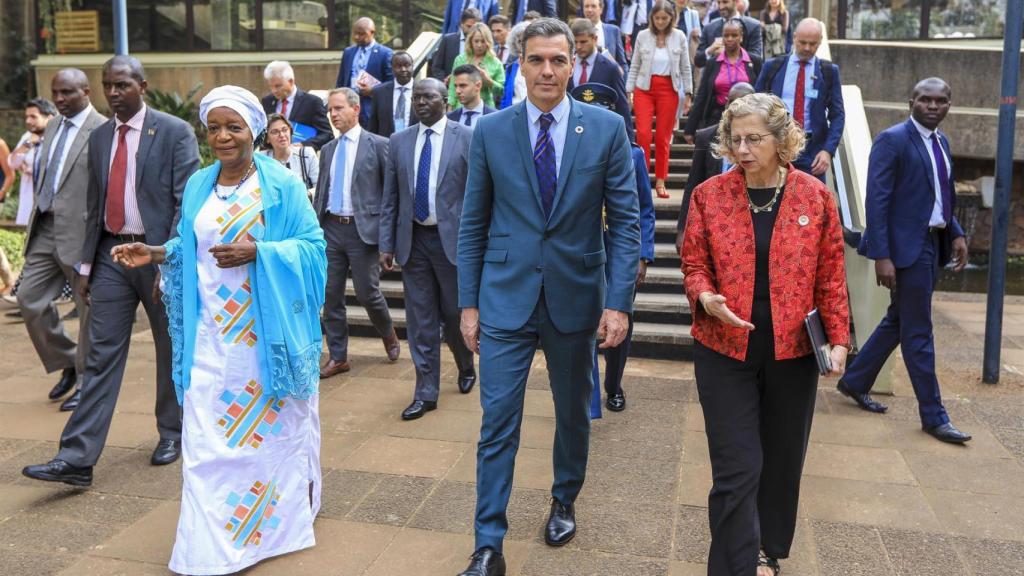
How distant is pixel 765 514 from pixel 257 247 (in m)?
2.30

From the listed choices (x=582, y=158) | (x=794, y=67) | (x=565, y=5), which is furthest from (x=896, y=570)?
(x=565, y=5)

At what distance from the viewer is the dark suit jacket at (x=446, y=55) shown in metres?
10.9

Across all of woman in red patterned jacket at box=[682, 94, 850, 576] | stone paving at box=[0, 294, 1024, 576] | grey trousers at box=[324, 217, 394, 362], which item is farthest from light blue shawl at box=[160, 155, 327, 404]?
grey trousers at box=[324, 217, 394, 362]

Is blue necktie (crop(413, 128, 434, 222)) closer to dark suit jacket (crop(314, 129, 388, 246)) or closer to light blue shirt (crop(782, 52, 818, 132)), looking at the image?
dark suit jacket (crop(314, 129, 388, 246))

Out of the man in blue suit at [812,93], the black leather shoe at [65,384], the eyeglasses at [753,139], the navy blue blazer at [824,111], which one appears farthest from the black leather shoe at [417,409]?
the navy blue blazer at [824,111]

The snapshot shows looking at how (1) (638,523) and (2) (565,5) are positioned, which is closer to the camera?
(1) (638,523)

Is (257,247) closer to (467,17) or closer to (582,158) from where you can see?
(582,158)

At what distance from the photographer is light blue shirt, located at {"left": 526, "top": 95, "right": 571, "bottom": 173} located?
3.94 m

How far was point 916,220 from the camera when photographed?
583cm

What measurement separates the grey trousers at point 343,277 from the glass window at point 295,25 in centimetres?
1063

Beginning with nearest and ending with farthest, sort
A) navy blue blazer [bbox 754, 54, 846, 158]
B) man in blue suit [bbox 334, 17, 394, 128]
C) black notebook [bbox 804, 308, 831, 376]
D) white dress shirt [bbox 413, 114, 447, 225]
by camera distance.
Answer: black notebook [bbox 804, 308, 831, 376] → white dress shirt [bbox 413, 114, 447, 225] → navy blue blazer [bbox 754, 54, 846, 158] → man in blue suit [bbox 334, 17, 394, 128]

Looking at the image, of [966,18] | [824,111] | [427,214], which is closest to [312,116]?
Answer: [427,214]

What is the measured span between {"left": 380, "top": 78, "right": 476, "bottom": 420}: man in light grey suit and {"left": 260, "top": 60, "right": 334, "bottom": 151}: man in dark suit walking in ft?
8.31

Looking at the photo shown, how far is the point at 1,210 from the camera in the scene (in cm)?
1454
